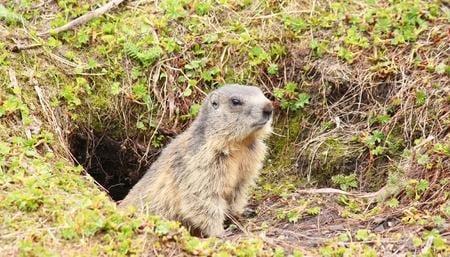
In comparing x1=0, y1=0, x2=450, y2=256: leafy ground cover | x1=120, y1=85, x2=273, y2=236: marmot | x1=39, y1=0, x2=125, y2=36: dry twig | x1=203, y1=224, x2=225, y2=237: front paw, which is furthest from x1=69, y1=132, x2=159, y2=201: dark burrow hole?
x1=203, y1=224, x2=225, y2=237: front paw

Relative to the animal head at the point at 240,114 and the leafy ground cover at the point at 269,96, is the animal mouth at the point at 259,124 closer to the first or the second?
the animal head at the point at 240,114

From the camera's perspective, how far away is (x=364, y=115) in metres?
9.00

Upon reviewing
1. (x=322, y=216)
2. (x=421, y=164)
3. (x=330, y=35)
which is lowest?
(x=322, y=216)

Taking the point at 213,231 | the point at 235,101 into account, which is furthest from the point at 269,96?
the point at 213,231

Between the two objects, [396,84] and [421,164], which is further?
[396,84]

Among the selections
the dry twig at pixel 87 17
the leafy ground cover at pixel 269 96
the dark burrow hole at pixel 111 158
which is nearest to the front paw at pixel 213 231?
the leafy ground cover at pixel 269 96

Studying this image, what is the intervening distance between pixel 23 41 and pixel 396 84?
13.9 ft

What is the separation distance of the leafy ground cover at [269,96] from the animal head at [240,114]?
0.87m

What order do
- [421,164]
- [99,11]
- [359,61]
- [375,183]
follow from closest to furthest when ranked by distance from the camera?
1. [421,164]
2. [375,183]
3. [359,61]
4. [99,11]

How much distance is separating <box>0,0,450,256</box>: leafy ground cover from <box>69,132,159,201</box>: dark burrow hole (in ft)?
0.06

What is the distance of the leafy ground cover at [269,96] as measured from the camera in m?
7.78

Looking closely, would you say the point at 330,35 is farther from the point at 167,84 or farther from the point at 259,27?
the point at 167,84

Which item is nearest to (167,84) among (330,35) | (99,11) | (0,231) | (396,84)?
(99,11)

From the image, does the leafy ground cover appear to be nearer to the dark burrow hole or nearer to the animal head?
the dark burrow hole
